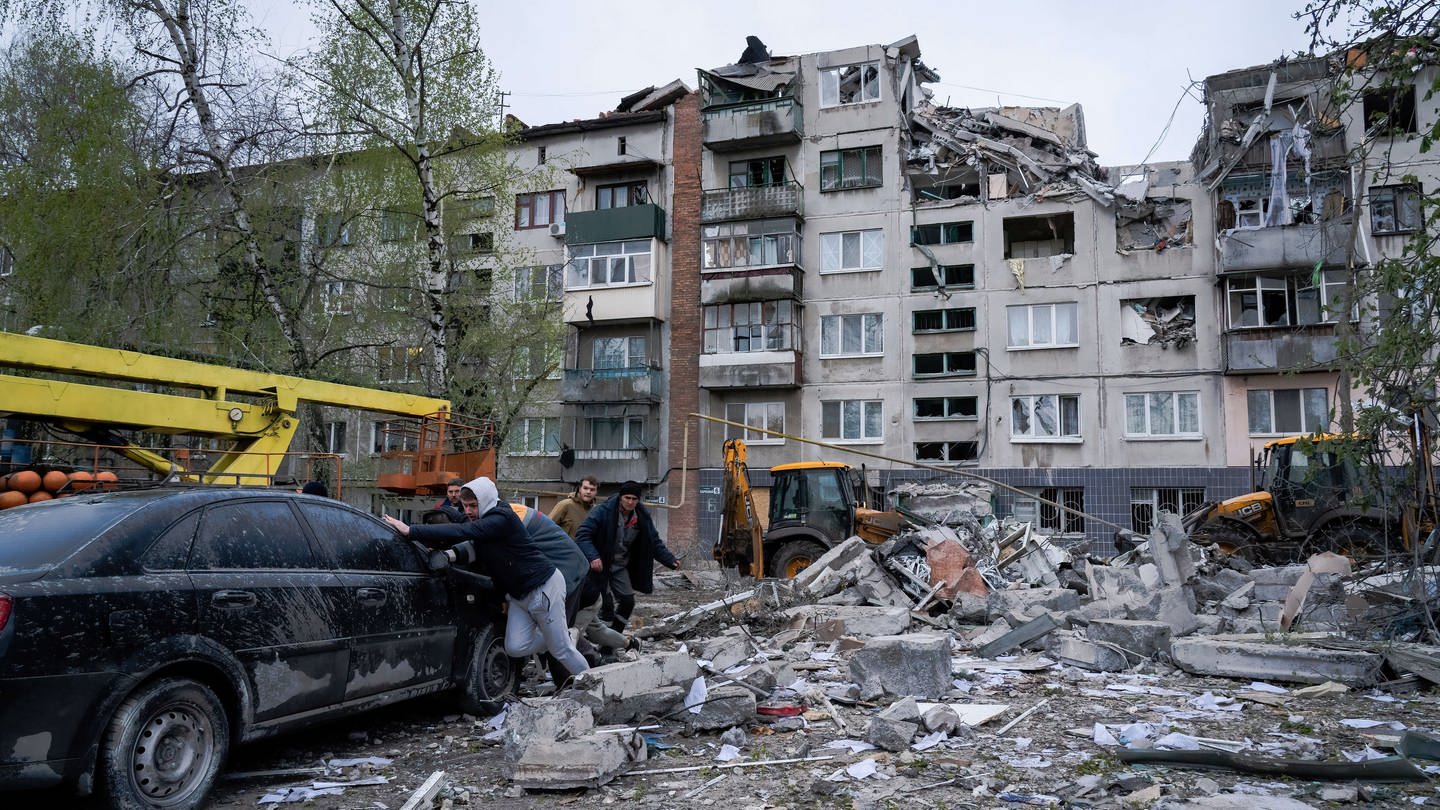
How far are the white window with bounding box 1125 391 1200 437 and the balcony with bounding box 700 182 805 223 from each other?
38.4ft

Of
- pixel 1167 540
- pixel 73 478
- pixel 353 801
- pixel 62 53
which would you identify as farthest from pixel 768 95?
pixel 353 801

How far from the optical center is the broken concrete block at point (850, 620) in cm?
1052

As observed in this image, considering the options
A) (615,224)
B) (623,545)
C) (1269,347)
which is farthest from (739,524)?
(615,224)

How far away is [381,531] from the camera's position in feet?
20.7

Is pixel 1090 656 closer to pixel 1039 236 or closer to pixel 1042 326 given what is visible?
pixel 1042 326

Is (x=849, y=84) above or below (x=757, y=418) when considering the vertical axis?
above

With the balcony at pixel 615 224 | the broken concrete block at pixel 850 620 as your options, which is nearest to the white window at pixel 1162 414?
the balcony at pixel 615 224

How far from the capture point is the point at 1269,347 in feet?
85.5

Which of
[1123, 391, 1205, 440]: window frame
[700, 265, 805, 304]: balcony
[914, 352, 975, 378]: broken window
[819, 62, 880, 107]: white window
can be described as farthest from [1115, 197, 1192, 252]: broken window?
[700, 265, 805, 304]: balcony

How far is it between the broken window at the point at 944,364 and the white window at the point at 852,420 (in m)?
1.64

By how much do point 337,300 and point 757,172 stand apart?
17.2 m

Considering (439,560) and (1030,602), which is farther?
(1030,602)

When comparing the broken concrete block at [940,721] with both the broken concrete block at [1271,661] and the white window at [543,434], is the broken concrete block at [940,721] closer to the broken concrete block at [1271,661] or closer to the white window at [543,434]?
the broken concrete block at [1271,661]

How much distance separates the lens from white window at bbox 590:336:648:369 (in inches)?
1299
